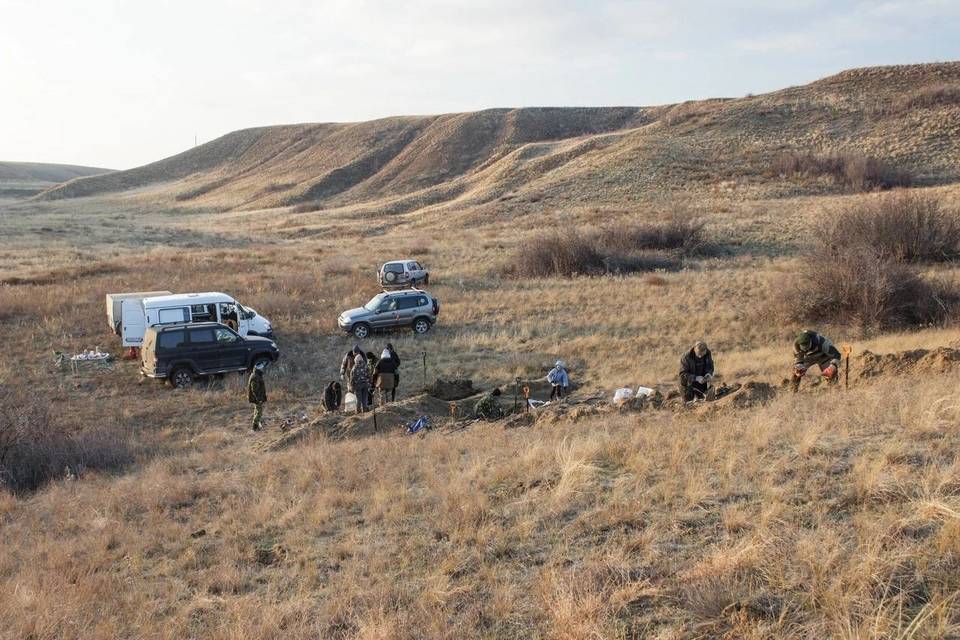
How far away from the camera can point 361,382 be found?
14.7 meters

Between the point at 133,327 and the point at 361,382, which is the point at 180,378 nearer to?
the point at 133,327

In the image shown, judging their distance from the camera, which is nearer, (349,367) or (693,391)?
(693,391)

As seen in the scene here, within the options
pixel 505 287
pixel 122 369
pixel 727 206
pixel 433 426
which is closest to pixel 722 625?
pixel 433 426

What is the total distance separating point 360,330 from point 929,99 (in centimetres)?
6531

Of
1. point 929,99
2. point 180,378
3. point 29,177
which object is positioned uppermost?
point 29,177

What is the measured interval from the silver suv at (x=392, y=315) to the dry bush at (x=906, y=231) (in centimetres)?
1606

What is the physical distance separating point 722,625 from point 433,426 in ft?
29.0

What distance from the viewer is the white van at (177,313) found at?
19.9m

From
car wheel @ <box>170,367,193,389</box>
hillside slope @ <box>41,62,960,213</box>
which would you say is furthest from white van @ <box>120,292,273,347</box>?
hillside slope @ <box>41,62,960,213</box>

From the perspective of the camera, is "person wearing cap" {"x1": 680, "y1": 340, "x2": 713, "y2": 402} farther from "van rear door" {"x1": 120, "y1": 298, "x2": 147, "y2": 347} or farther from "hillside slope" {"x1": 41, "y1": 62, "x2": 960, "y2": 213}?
"hillside slope" {"x1": 41, "y1": 62, "x2": 960, "y2": 213}

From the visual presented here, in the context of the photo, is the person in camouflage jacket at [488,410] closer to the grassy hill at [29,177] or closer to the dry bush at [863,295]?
the dry bush at [863,295]

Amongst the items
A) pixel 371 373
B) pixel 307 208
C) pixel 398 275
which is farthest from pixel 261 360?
pixel 307 208

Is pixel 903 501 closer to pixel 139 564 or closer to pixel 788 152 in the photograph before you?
pixel 139 564

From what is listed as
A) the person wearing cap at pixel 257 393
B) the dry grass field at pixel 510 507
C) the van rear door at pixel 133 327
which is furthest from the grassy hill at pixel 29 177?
the dry grass field at pixel 510 507
